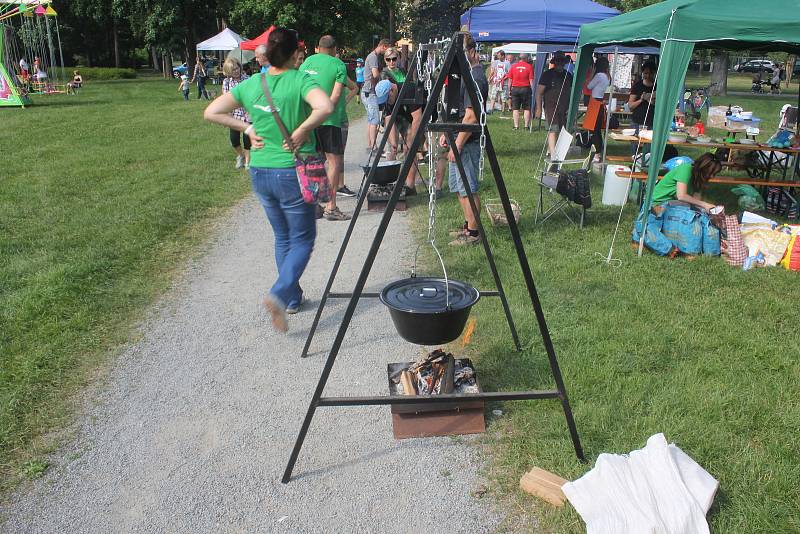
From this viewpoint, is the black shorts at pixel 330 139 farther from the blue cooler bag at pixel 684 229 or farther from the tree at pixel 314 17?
the tree at pixel 314 17

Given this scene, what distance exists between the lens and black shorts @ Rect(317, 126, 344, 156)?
6.95 metres

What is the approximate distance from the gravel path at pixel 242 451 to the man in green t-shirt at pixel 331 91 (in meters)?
2.46

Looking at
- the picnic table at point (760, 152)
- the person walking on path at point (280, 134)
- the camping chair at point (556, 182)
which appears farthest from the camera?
the picnic table at point (760, 152)

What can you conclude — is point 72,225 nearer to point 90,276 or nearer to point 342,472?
point 90,276

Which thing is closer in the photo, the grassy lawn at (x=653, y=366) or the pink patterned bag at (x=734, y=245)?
the grassy lawn at (x=653, y=366)

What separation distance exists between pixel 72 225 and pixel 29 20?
2108cm

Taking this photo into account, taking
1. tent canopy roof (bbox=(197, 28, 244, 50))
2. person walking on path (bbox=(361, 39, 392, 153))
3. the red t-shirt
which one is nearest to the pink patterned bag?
person walking on path (bbox=(361, 39, 392, 153))

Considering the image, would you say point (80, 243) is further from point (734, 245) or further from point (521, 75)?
point (521, 75)

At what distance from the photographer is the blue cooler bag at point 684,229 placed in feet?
19.4

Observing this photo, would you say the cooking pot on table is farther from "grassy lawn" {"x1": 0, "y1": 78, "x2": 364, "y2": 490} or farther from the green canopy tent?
the green canopy tent

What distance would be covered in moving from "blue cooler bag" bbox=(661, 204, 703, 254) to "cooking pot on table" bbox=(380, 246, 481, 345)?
370 cm

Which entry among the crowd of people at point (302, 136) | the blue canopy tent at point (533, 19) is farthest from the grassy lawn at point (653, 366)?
the blue canopy tent at point (533, 19)

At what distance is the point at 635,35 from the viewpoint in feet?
21.4

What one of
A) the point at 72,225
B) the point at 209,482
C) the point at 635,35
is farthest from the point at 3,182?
the point at 635,35
